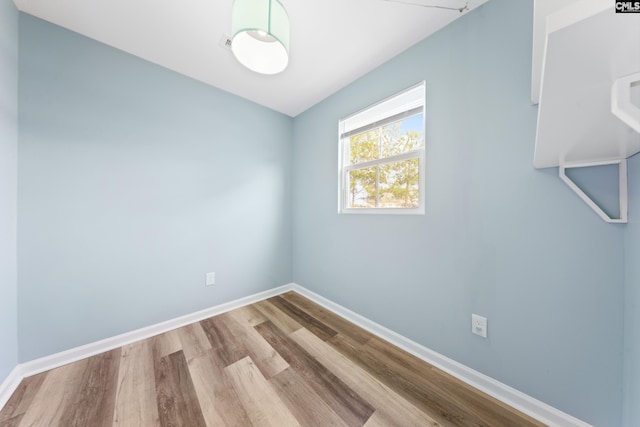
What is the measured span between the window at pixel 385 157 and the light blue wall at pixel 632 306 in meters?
0.89

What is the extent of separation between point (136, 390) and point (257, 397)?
2.49 feet

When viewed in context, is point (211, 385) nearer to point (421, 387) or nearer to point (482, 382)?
point (421, 387)

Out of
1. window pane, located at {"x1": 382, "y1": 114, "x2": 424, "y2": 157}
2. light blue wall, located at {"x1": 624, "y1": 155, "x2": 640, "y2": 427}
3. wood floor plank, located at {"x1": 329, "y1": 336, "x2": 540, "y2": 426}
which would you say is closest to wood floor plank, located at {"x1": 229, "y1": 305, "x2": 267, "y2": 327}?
wood floor plank, located at {"x1": 329, "y1": 336, "x2": 540, "y2": 426}

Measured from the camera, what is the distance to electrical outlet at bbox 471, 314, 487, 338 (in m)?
1.26

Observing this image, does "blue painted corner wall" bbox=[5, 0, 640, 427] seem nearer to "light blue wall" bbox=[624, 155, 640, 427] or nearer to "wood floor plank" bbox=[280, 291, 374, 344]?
"light blue wall" bbox=[624, 155, 640, 427]

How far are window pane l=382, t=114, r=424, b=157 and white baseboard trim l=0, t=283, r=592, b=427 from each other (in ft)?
5.10

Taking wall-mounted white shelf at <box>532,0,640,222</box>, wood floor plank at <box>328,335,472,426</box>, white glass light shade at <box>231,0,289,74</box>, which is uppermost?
white glass light shade at <box>231,0,289,74</box>

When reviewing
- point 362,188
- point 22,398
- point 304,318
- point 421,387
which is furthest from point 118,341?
point 362,188

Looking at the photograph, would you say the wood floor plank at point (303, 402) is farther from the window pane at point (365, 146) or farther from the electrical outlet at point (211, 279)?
the window pane at point (365, 146)

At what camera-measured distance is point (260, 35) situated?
1.20 meters

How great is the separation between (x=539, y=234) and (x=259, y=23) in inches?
69.2

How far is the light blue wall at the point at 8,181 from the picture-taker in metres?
1.19

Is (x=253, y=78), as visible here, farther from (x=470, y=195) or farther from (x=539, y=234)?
(x=539, y=234)

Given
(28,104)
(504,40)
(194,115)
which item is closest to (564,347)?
(504,40)
